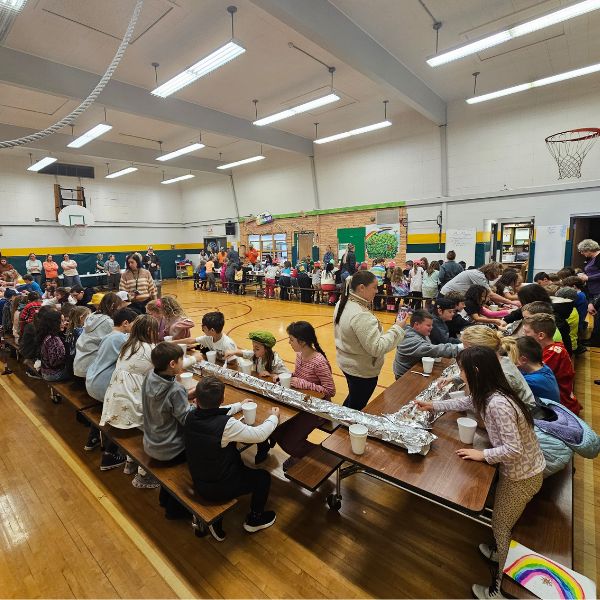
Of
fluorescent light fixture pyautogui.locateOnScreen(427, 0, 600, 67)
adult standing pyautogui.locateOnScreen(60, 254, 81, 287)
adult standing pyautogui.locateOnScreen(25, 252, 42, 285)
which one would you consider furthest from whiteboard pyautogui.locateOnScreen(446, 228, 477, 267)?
adult standing pyautogui.locateOnScreen(25, 252, 42, 285)

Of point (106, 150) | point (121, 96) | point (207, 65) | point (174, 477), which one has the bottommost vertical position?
point (174, 477)

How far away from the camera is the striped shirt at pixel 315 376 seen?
8.18 feet

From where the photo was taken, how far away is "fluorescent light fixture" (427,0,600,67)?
4212 mm

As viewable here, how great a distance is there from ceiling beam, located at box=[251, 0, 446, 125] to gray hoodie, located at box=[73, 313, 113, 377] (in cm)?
426

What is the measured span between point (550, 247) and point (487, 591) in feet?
28.8

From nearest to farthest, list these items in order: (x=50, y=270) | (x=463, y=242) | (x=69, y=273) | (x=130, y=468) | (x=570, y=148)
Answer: (x=130, y=468)
(x=570, y=148)
(x=463, y=242)
(x=50, y=270)
(x=69, y=273)

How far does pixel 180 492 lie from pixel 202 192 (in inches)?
696

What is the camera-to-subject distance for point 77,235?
15266mm

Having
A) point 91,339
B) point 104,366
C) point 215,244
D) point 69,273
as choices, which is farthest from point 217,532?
point 215,244

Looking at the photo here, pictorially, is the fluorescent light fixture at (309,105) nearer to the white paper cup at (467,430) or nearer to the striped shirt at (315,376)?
the striped shirt at (315,376)

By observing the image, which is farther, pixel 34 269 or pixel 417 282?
pixel 34 269

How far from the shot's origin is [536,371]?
2176mm

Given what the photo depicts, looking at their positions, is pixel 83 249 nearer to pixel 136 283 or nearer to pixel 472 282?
pixel 136 283

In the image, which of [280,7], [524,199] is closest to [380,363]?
[280,7]
